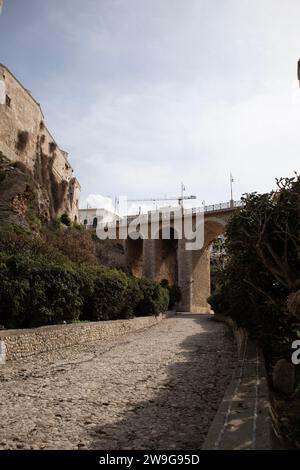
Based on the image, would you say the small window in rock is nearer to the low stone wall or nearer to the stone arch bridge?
the stone arch bridge

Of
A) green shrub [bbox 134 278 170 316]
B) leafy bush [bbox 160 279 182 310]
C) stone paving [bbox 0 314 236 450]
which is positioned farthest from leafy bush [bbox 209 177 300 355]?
leafy bush [bbox 160 279 182 310]

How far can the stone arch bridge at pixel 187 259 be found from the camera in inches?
1446

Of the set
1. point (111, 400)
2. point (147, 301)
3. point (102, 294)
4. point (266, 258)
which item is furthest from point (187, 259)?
point (111, 400)

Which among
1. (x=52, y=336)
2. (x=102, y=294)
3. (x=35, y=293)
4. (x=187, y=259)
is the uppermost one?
(x=187, y=259)

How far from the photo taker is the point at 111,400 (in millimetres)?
4758

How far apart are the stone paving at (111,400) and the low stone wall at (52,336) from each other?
0.36 m

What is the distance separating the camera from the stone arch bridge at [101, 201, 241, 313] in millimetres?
36719

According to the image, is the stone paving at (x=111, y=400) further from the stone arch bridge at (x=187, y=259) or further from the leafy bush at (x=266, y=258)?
the stone arch bridge at (x=187, y=259)

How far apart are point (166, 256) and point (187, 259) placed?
16.8 feet

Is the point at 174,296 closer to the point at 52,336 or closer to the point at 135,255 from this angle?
the point at 135,255

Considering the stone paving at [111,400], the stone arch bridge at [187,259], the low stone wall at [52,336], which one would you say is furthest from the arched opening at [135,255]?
the stone paving at [111,400]

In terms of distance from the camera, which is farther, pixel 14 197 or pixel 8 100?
pixel 8 100
